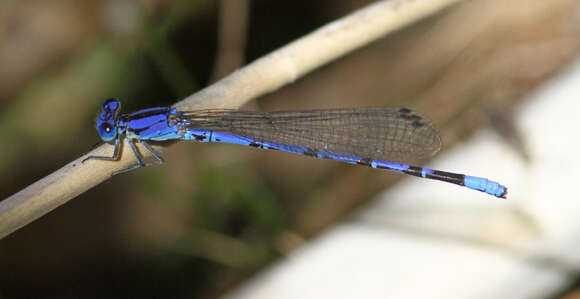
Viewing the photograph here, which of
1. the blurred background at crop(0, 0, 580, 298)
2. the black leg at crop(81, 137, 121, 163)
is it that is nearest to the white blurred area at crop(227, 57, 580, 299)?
the blurred background at crop(0, 0, 580, 298)

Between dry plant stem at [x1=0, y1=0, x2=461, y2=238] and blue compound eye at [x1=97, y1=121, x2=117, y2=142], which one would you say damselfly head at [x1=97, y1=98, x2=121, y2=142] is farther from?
dry plant stem at [x1=0, y1=0, x2=461, y2=238]

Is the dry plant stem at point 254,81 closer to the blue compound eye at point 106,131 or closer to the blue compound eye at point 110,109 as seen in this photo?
the blue compound eye at point 106,131

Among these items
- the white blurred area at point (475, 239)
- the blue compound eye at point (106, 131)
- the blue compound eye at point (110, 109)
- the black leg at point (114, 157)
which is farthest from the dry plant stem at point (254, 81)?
the white blurred area at point (475, 239)

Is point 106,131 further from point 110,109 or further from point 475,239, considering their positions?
point 475,239

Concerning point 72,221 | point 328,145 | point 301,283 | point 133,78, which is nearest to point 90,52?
point 133,78

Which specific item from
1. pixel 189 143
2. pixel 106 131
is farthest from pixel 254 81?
pixel 189 143
